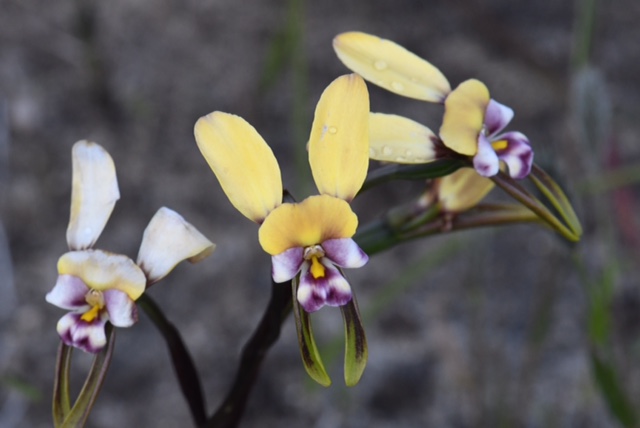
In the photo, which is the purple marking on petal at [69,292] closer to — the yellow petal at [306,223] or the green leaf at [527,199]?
the yellow petal at [306,223]

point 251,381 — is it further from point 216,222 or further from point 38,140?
point 38,140

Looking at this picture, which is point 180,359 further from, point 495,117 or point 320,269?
point 495,117

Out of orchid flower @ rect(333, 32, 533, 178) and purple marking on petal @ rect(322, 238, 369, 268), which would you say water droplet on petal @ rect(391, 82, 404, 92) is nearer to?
orchid flower @ rect(333, 32, 533, 178)

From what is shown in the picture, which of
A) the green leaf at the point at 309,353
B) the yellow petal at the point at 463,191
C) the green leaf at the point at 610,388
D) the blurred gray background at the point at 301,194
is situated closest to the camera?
the green leaf at the point at 309,353

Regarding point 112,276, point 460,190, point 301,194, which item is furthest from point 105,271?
point 301,194

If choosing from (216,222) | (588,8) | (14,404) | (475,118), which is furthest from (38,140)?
(475,118)

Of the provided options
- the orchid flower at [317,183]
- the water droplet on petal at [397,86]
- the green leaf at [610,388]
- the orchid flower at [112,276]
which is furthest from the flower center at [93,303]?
the green leaf at [610,388]

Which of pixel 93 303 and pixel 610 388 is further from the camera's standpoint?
pixel 610 388
